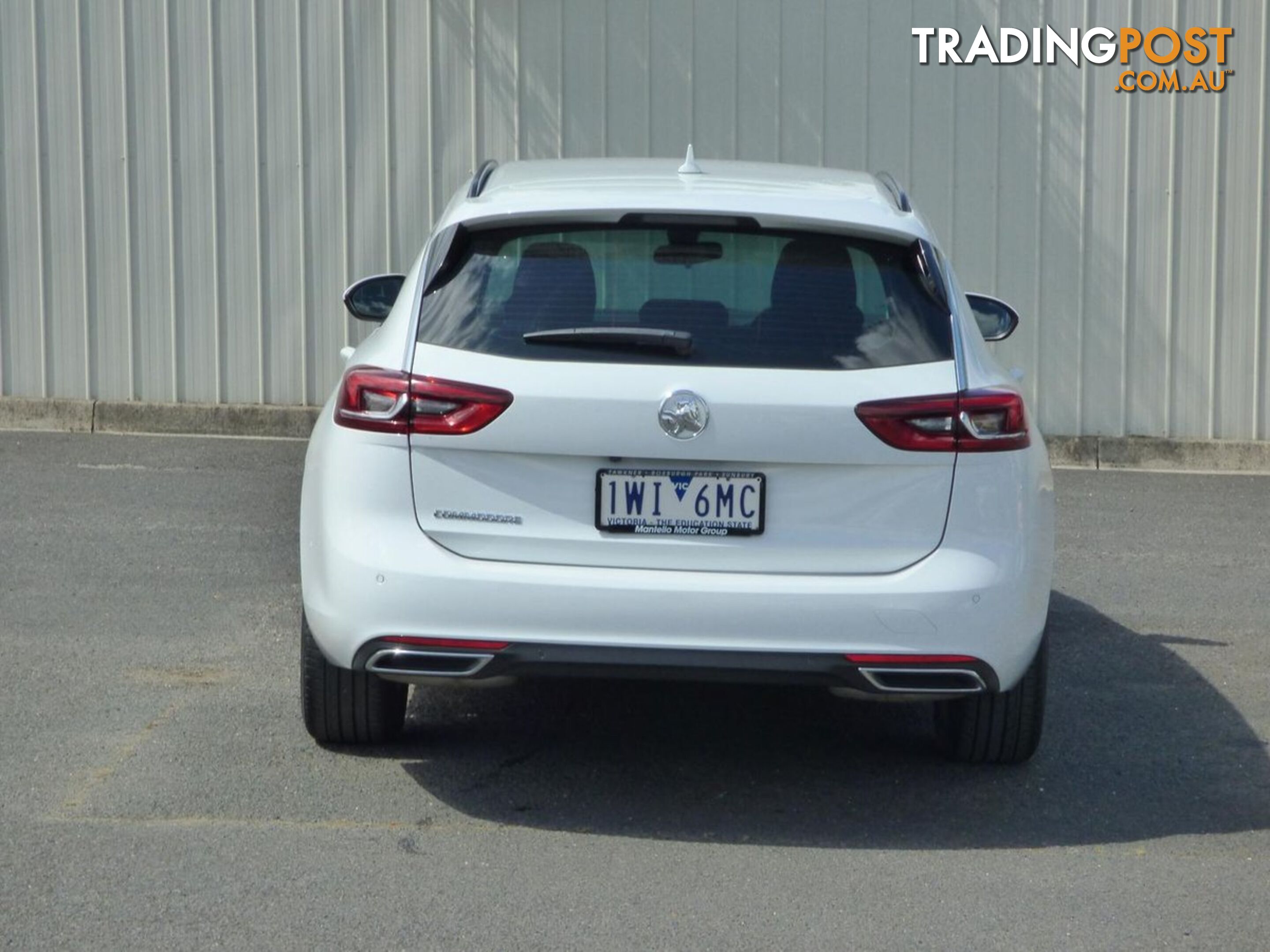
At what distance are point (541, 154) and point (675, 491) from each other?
7.57 m

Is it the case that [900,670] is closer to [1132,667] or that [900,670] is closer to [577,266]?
[577,266]

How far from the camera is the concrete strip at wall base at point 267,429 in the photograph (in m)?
11.6

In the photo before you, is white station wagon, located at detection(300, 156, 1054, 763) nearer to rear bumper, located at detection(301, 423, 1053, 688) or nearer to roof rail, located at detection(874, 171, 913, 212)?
rear bumper, located at detection(301, 423, 1053, 688)

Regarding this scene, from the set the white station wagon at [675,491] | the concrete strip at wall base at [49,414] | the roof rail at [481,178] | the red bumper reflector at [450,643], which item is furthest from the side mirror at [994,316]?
the concrete strip at wall base at [49,414]

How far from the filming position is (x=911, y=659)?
4574 millimetres

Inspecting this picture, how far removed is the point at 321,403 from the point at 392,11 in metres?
2.52

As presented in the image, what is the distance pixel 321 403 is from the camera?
11.8m

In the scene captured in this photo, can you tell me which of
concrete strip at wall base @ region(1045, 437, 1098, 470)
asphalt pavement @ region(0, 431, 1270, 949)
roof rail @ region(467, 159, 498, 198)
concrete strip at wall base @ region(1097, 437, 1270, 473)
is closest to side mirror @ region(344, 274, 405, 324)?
roof rail @ region(467, 159, 498, 198)

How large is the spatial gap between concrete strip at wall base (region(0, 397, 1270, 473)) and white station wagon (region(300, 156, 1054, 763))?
7.11 m

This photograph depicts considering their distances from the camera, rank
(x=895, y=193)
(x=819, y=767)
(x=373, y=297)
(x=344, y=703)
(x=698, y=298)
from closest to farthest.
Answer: (x=698, y=298) → (x=344, y=703) → (x=819, y=767) → (x=895, y=193) → (x=373, y=297)

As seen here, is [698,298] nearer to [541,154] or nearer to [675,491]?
[675,491]

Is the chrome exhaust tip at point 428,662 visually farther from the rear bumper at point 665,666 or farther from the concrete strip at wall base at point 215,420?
the concrete strip at wall base at point 215,420

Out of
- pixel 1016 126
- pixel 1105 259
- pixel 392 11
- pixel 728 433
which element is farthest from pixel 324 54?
pixel 728 433

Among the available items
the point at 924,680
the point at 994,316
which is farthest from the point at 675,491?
the point at 994,316
